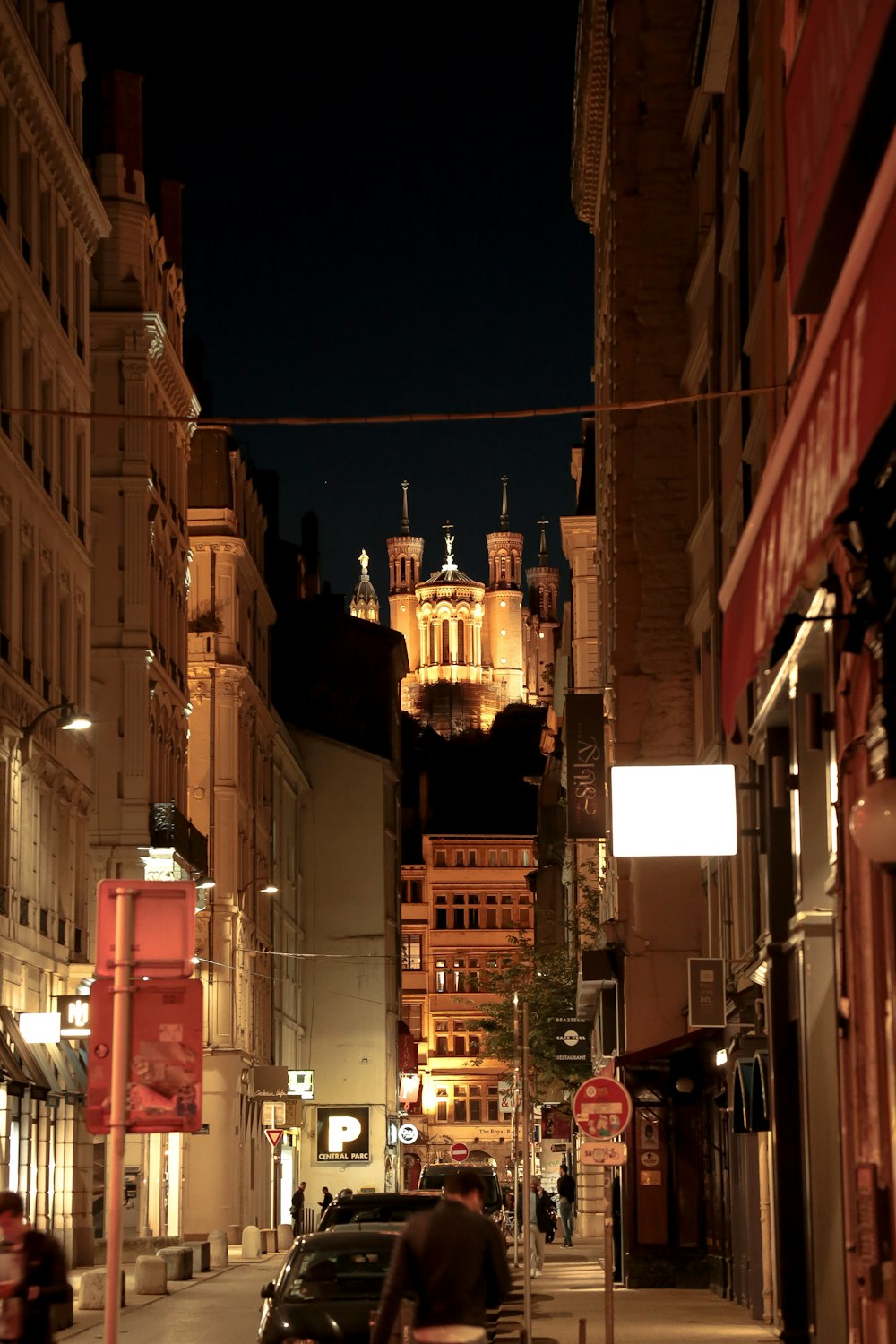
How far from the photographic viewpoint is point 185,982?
1091cm

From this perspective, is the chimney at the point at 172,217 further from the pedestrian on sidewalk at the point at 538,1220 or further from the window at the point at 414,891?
the window at the point at 414,891

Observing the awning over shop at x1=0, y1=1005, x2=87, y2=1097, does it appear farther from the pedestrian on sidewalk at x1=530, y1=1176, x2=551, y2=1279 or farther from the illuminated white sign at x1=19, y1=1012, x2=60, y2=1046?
the pedestrian on sidewalk at x1=530, y1=1176, x2=551, y2=1279

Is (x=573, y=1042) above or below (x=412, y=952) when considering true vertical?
below

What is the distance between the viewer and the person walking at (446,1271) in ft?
36.5

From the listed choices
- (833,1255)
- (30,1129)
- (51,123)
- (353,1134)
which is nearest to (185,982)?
(833,1255)

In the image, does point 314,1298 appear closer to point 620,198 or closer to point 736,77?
point 736,77

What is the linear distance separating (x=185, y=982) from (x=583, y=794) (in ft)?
115

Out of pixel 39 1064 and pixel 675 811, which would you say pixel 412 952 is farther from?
pixel 675 811

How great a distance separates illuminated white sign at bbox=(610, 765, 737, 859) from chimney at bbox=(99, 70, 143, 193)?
32371mm

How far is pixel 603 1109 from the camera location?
2061 cm

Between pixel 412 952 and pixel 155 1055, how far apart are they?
14834 centimetres

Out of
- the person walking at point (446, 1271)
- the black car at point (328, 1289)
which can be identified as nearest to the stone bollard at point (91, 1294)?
the black car at point (328, 1289)

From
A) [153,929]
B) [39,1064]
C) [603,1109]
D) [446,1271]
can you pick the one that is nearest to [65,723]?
[39,1064]

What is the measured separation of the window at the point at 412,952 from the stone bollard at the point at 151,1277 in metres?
122
